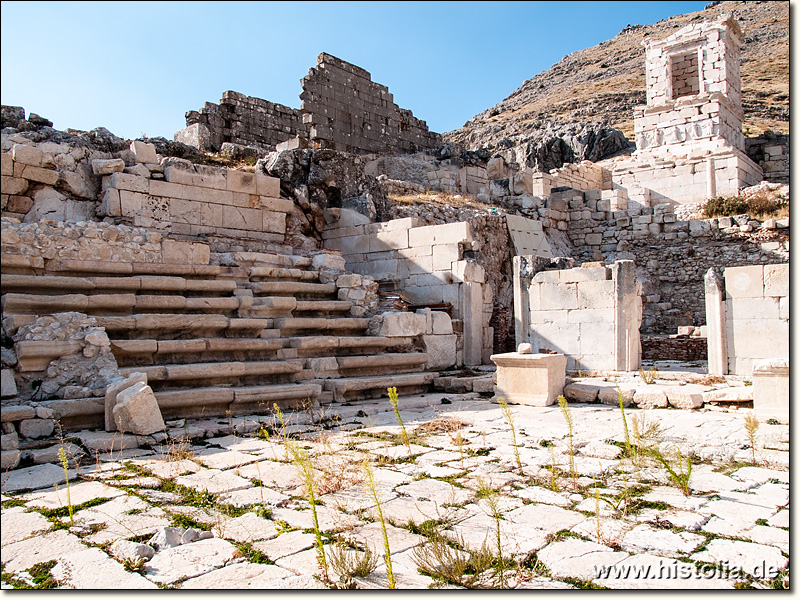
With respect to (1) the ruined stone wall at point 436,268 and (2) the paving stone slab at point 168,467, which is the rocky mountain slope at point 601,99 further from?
(2) the paving stone slab at point 168,467

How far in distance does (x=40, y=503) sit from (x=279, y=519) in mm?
1588

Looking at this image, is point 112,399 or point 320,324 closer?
point 112,399

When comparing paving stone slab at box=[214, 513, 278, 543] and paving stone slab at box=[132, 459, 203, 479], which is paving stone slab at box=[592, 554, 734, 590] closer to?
paving stone slab at box=[214, 513, 278, 543]

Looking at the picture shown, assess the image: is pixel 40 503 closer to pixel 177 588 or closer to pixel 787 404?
pixel 177 588

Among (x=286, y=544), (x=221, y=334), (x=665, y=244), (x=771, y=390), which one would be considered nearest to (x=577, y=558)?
(x=286, y=544)

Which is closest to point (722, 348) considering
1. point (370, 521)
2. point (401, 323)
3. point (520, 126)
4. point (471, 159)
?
point (401, 323)

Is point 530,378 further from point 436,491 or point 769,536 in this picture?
point 769,536

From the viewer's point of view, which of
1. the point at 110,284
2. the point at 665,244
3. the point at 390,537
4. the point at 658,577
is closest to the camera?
the point at 658,577

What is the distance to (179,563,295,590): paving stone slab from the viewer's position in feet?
9.36

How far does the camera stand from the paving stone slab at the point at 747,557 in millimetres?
2939

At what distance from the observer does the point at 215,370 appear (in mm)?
7242

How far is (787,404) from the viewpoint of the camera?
6.67 meters

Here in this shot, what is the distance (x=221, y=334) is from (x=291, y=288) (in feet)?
5.71

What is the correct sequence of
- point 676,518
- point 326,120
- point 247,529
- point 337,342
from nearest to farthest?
point 247,529 → point 676,518 → point 337,342 → point 326,120
